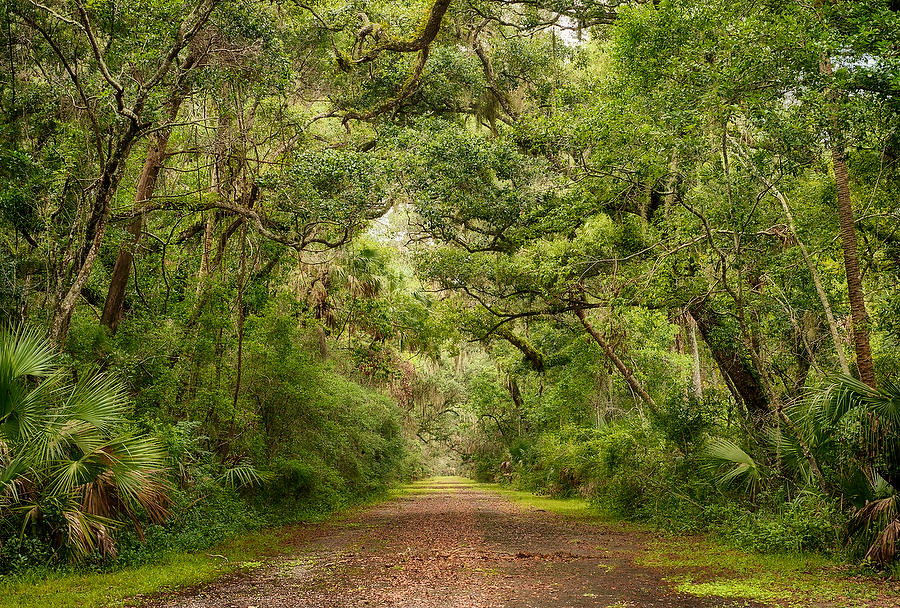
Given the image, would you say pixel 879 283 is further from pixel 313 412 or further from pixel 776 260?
pixel 313 412

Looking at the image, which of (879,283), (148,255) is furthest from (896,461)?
(148,255)

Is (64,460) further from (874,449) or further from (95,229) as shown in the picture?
(874,449)

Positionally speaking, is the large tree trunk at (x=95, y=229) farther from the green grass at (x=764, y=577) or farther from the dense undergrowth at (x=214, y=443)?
the green grass at (x=764, y=577)

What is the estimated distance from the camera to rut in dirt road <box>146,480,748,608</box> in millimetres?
6074

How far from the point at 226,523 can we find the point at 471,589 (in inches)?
218

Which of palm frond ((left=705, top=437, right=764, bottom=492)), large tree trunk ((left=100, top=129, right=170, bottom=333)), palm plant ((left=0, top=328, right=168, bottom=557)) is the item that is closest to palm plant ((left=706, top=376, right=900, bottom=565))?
palm frond ((left=705, top=437, right=764, bottom=492))

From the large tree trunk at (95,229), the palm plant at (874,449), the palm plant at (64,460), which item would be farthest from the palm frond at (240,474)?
the palm plant at (874,449)

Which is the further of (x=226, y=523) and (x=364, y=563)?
(x=226, y=523)

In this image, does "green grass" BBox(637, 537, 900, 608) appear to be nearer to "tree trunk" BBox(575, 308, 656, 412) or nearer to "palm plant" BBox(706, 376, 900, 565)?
"palm plant" BBox(706, 376, 900, 565)

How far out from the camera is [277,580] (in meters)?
7.16

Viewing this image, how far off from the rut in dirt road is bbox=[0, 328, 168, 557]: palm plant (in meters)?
1.34

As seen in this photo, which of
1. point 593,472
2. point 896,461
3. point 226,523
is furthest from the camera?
point 593,472

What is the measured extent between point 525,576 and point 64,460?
5.05m

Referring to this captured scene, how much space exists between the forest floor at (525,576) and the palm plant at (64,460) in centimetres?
124
